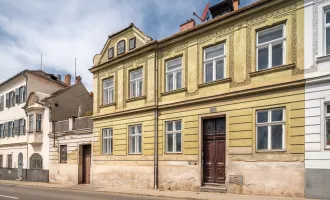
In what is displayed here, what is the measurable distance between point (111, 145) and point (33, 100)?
12097mm

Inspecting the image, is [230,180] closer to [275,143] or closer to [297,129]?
[275,143]

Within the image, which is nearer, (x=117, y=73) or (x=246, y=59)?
Answer: (x=246, y=59)

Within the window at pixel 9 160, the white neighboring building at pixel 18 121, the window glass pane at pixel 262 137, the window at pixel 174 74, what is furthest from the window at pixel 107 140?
the window at pixel 9 160

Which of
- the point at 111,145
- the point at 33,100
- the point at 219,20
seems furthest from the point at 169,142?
the point at 33,100

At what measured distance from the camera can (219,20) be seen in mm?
16266

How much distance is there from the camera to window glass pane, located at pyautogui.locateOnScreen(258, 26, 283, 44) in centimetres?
1431

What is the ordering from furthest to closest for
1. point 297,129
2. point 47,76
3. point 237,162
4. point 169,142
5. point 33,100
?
point 47,76 → point 33,100 → point 169,142 → point 237,162 → point 297,129

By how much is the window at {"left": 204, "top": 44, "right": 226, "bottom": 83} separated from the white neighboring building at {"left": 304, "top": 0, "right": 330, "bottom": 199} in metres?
4.07

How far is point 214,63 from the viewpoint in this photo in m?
16.7

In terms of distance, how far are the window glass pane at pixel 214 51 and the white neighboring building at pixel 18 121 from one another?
1761cm

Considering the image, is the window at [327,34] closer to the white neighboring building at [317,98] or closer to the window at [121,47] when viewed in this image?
the white neighboring building at [317,98]

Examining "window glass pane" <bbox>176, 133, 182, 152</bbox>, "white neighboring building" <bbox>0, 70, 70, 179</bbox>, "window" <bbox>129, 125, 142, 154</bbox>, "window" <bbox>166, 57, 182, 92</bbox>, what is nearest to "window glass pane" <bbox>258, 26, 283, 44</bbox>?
"window" <bbox>166, 57, 182, 92</bbox>

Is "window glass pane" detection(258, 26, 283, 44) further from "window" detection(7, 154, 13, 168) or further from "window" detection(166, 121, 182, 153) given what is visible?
"window" detection(7, 154, 13, 168)

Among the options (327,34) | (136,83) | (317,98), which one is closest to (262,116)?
(317,98)
